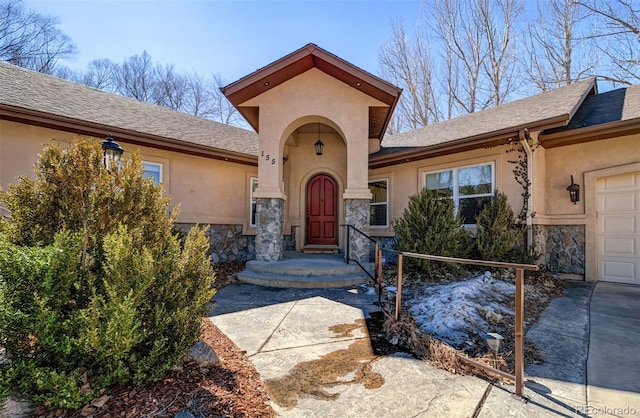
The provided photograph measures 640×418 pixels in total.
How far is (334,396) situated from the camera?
91.0 inches

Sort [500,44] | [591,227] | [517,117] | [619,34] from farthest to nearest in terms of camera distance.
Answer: [500,44] < [619,34] < [517,117] < [591,227]

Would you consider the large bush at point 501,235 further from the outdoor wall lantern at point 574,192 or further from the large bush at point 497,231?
A: the outdoor wall lantern at point 574,192

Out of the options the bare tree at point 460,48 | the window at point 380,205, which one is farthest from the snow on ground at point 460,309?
the bare tree at point 460,48

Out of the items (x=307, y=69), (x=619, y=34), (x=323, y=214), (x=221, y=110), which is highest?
(x=221, y=110)

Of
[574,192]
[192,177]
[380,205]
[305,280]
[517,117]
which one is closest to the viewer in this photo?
[305,280]

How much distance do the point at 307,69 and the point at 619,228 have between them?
7.65 metres

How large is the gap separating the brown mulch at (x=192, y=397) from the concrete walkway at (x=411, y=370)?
0.17 m

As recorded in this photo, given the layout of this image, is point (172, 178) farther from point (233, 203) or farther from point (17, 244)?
point (17, 244)

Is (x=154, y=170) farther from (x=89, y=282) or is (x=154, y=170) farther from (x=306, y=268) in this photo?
(x=89, y=282)

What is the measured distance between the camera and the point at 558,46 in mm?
14273

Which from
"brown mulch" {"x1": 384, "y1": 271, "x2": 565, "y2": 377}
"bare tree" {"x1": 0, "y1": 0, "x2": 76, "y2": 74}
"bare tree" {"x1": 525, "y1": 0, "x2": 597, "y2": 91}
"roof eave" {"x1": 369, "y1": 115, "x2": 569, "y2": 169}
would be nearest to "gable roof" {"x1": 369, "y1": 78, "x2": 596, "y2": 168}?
"roof eave" {"x1": 369, "y1": 115, "x2": 569, "y2": 169}

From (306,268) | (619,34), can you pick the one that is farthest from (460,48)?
(306,268)

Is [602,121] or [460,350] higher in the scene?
[602,121]

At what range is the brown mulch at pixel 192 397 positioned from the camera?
6.40 ft
